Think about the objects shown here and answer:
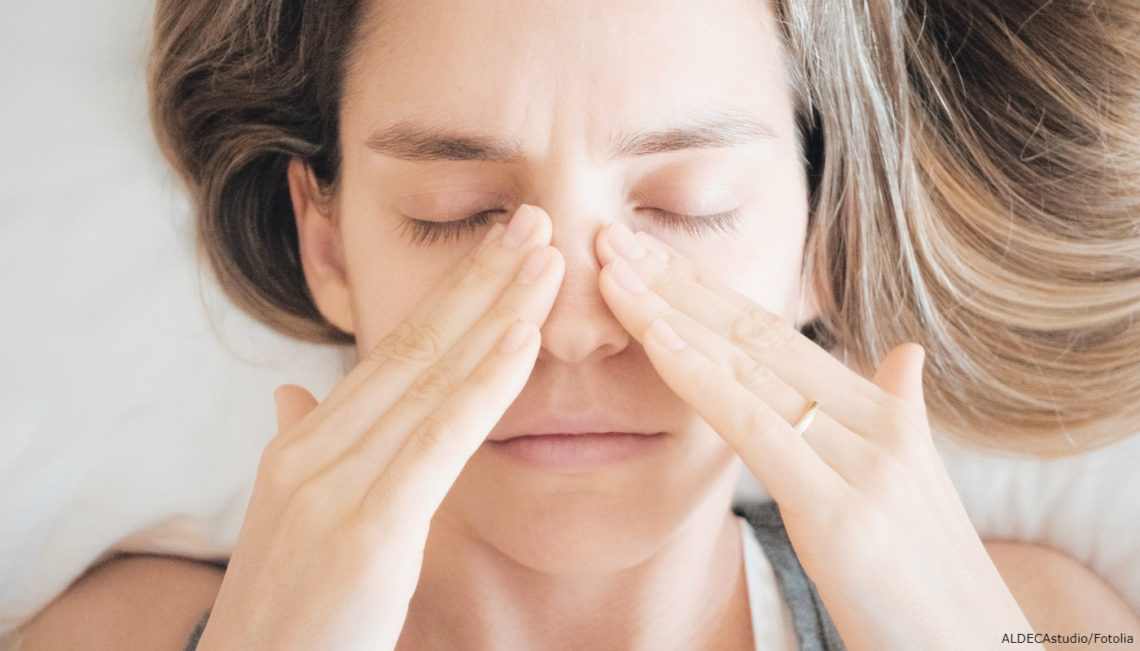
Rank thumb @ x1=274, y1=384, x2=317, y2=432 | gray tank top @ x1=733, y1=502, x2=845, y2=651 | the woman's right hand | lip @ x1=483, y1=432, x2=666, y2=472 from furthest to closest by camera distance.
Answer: gray tank top @ x1=733, y1=502, x2=845, y2=651 → thumb @ x1=274, y1=384, x2=317, y2=432 → lip @ x1=483, y1=432, x2=666, y2=472 → the woman's right hand

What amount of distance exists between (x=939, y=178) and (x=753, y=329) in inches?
19.4

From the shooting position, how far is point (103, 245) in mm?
1308

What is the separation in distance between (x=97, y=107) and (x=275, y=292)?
35 centimetres

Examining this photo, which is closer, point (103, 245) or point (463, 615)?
point (463, 615)

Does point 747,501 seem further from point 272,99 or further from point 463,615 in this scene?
point 272,99

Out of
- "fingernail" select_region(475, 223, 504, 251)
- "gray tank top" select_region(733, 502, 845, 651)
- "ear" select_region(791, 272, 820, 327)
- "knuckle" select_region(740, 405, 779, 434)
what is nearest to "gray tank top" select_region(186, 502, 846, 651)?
"gray tank top" select_region(733, 502, 845, 651)

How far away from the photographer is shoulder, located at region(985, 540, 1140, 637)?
1300 millimetres

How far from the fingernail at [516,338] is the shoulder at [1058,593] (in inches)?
35.9

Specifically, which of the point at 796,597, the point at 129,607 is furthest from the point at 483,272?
the point at 129,607

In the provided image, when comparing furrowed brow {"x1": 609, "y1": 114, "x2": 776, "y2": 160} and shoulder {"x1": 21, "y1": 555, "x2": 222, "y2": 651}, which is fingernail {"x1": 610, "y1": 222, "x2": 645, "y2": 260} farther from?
shoulder {"x1": 21, "y1": 555, "x2": 222, "y2": 651}

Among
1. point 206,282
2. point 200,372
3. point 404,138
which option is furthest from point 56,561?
point 404,138

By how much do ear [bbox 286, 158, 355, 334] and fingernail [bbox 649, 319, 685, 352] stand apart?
1.46 feet

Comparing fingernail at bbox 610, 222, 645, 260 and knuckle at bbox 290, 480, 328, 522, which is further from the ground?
fingernail at bbox 610, 222, 645, 260

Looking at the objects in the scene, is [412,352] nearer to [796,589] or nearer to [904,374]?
[904,374]
